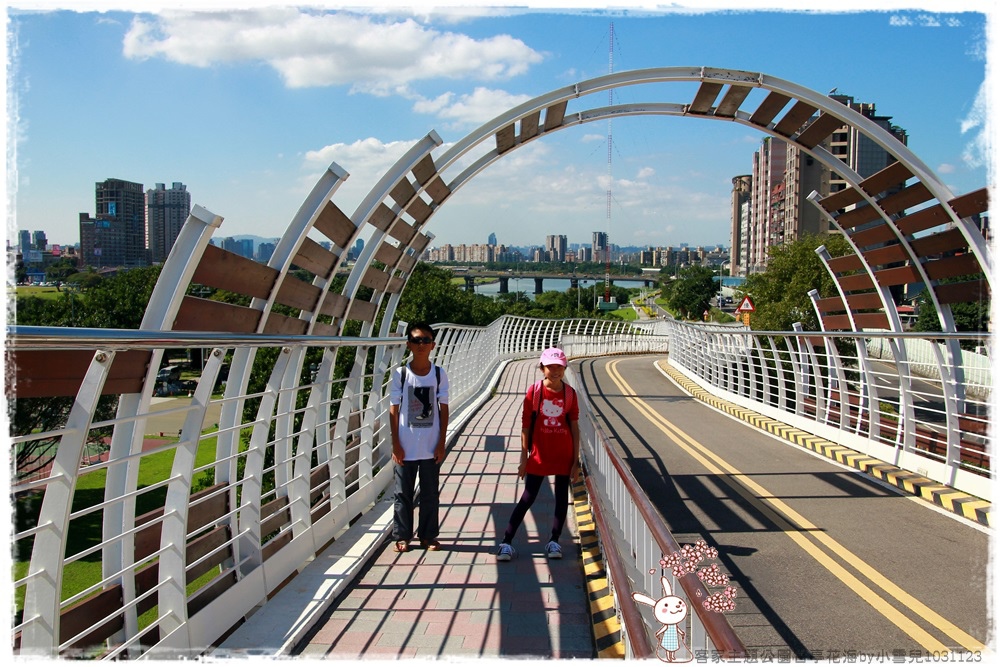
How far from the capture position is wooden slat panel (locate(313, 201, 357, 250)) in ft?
22.4

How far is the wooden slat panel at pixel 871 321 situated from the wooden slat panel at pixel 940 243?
1518 mm

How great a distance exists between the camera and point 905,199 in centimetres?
1067

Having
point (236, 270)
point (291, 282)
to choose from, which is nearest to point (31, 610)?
point (236, 270)

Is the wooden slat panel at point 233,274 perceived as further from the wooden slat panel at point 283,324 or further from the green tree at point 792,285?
the green tree at point 792,285

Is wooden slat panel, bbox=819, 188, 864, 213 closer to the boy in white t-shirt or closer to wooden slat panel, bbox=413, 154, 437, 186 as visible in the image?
wooden slat panel, bbox=413, 154, 437, 186

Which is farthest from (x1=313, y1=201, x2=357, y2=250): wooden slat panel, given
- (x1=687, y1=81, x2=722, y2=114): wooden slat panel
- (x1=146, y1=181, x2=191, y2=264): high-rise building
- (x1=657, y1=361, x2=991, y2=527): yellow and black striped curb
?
(x1=146, y1=181, x2=191, y2=264): high-rise building

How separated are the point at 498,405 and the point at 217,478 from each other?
445 inches

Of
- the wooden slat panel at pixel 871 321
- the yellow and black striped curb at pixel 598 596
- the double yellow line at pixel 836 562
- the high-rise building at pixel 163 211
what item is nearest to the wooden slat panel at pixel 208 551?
the yellow and black striped curb at pixel 598 596

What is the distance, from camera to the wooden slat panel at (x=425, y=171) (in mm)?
9055

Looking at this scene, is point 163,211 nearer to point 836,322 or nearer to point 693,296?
point 836,322

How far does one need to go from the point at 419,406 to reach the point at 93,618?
2.84m

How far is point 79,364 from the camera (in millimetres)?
2928

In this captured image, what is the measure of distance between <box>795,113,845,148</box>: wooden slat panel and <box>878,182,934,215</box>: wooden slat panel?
47.6 inches

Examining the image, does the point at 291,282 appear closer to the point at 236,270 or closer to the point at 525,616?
the point at 236,270
